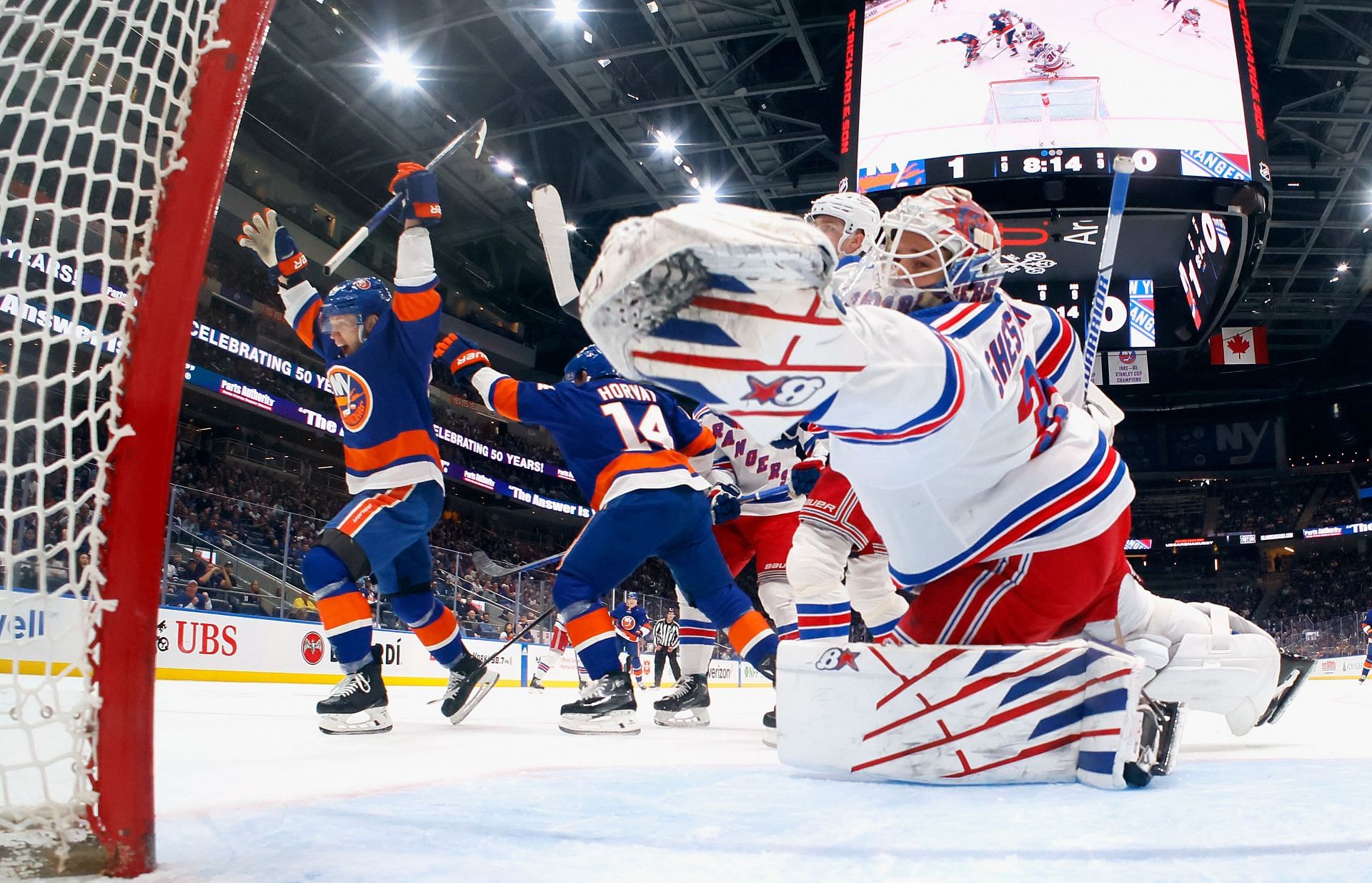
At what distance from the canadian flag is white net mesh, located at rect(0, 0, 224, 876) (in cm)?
2225

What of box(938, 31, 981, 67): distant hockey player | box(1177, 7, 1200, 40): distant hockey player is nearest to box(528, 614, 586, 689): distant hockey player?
box(938, 31, 981, 67): distant hockey player

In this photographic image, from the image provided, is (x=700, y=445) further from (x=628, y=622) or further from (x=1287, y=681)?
(x=628, y=622)

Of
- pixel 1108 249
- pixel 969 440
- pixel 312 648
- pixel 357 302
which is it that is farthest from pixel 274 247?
pixel 312 648

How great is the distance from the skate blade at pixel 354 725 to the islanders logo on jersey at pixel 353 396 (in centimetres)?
99

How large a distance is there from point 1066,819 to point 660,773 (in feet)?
2.70

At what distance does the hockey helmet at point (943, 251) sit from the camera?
5.71 ft

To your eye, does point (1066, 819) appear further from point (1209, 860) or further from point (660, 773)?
point (660, 773)

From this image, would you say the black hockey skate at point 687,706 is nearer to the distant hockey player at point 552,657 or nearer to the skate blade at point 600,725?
the skate blade at point 600,725

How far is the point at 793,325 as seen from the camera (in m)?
1.06

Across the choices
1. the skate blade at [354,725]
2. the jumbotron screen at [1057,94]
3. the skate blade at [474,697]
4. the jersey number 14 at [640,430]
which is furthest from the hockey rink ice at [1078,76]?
the skate blade at [354,725]

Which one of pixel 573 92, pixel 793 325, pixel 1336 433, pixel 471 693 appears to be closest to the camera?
pixel 793 325

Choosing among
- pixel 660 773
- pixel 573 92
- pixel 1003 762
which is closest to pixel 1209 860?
pixel 1003 762

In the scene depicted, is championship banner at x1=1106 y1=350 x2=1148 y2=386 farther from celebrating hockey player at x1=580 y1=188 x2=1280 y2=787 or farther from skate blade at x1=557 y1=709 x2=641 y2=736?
celebrating hockey player at x1=580 y1=188 x2=1280 y2=787

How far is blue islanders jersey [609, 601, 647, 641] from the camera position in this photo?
414 inches
